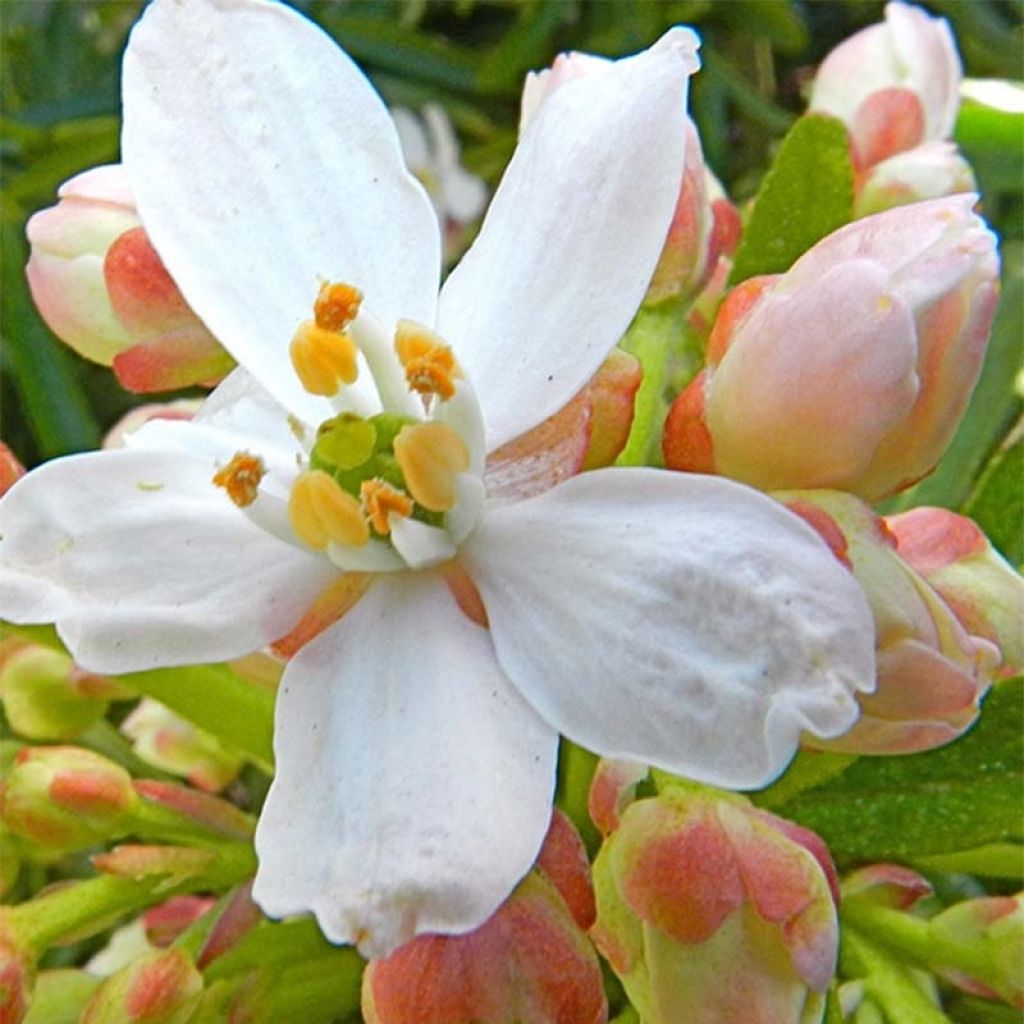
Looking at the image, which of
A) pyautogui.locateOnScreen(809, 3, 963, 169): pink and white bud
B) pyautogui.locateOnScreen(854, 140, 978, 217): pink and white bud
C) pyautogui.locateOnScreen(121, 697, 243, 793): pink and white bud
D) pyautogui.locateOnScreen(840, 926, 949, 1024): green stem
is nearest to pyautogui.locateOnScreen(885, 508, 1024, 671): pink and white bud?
pyautogui.locateOnScreen(840, 926, 949, 1024): green stem

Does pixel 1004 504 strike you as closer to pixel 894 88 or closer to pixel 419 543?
pixel 894 88

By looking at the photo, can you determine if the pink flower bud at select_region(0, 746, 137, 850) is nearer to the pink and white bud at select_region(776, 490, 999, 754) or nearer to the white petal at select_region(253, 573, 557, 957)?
the white petal at select_region(253, 573, 557, 957)

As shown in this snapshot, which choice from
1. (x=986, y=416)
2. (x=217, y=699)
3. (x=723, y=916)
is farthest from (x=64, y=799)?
(x=986, y=416)

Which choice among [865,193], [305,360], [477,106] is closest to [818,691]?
[305,360]

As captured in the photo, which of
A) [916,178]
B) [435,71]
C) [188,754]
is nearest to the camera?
[916,178]

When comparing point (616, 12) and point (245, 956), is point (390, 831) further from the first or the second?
point (616, 12)

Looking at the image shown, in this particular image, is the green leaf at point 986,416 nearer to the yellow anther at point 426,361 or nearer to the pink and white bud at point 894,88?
the pink and white bud at point 894,88

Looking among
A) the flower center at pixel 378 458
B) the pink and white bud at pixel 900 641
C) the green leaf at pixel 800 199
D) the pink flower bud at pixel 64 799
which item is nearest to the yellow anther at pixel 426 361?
the flower center at pixel 378 458
